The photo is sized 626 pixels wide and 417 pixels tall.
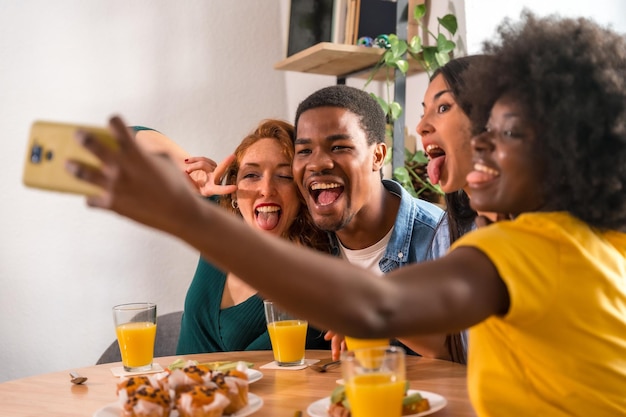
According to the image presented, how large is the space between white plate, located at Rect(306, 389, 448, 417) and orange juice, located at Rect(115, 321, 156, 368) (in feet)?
1.76

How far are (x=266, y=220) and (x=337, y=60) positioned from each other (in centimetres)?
101

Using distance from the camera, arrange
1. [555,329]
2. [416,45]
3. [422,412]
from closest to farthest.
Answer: [555,329]
[422,412]
[416,45]

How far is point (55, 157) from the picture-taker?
2.17ft

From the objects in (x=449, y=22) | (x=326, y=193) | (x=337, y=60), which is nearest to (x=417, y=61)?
(x=449, y=22)

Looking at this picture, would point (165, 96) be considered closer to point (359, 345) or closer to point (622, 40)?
point (359, 345)

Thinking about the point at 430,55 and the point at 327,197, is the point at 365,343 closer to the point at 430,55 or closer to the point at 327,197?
the point at 327,197

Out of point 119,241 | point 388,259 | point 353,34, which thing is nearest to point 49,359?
point 119,241

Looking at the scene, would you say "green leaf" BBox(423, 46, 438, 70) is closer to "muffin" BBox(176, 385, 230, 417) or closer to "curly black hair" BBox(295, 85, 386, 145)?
"curly black hair" BBox(295, 85, 386, 145)

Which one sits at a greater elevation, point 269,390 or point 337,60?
point 337,60

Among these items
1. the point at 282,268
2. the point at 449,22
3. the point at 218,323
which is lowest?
the point at 218,323

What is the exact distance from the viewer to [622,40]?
0.94 m

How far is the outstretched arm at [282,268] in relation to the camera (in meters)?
0.64

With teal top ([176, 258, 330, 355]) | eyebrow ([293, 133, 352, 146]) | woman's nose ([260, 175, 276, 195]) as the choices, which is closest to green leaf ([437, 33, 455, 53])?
eyebrow ([293, 133, 352, 146])

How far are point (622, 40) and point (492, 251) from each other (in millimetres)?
397
